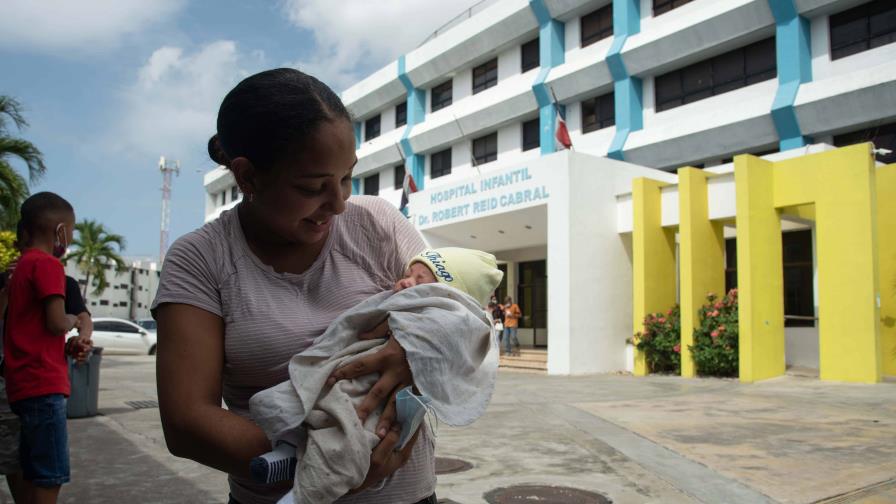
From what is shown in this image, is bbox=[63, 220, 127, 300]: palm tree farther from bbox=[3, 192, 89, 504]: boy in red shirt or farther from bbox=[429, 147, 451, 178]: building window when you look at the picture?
bbox=[3, 192, 89, 504]: boy in red shirt

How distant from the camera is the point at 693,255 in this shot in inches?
512

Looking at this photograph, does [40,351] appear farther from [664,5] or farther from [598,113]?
[598,113]

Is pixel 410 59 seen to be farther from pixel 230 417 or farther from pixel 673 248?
pixel 230 417

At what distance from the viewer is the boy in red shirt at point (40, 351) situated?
286cm

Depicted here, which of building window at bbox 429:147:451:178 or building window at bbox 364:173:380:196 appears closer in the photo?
building window at bbox 429:147:451:178

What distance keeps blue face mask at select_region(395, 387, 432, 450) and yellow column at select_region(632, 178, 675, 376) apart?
13124 millimetres

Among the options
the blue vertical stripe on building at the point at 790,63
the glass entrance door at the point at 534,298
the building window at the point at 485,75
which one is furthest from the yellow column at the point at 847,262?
the building window at the point at 485,75

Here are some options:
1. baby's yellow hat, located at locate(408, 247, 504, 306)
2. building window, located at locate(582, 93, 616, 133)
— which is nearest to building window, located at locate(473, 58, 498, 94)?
building window, located at locate(582, 93, 616, 133)

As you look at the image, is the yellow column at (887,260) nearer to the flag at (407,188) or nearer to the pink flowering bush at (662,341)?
the pink flowering bush at (662,341)

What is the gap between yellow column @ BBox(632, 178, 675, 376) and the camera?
13836mm

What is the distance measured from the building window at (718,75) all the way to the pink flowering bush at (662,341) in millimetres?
7258

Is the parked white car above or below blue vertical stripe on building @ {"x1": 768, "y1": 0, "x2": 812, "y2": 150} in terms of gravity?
below

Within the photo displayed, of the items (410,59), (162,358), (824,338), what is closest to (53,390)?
(162,358)

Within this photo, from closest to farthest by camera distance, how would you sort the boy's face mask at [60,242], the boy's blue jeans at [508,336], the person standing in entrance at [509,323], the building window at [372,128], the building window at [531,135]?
the boy's face mask at [60,242] → the person standing in entrance at [509,323] → the boy's blue jeans at [508,336] → the building window at [531,135] → the building window at [372,128]
